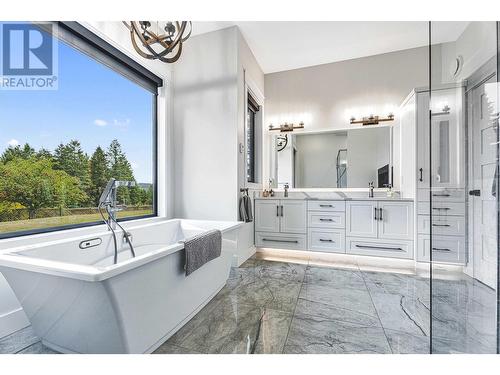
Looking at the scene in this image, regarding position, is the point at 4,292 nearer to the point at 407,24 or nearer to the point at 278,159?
the point at 278,159

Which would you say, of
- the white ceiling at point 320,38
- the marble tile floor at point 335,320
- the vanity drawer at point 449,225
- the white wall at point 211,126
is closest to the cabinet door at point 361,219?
the marble tile floor at point 335,320

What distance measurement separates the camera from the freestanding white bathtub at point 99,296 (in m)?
1.07

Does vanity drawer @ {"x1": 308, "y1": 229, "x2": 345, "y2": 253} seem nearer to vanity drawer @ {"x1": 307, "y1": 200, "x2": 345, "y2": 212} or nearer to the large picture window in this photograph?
vanity drawer @ {"x1": 307, "y1": 200, "x2": 345, "y2": 212}

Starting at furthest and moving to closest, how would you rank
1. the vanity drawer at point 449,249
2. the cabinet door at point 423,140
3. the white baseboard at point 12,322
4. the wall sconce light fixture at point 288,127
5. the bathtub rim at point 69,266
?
the wall sconce light fixture at point 288,127
the cabinet door at point 423,140
the vanity drawer at point 449,249
the white baseboard at point 12,322
the bathtub rim at point 69,266

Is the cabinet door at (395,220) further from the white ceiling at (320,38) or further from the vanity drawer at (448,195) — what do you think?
the white ceiling at (320,38)

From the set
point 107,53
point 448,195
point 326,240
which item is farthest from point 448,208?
point 107,53

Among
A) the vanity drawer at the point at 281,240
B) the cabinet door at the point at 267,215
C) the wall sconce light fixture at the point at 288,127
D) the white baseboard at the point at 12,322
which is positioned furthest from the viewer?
the wall sconce light fixture at the point at 288,127

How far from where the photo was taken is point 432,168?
1.69m

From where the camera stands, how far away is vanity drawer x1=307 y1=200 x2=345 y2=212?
123 inches

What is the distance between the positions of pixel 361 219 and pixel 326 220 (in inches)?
16.9

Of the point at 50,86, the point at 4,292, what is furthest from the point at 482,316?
the point at 50,86

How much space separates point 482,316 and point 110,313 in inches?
76.4

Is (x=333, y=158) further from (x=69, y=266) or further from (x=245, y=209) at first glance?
(x=69, y=266)

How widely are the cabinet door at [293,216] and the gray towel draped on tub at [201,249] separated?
62.2 inches
